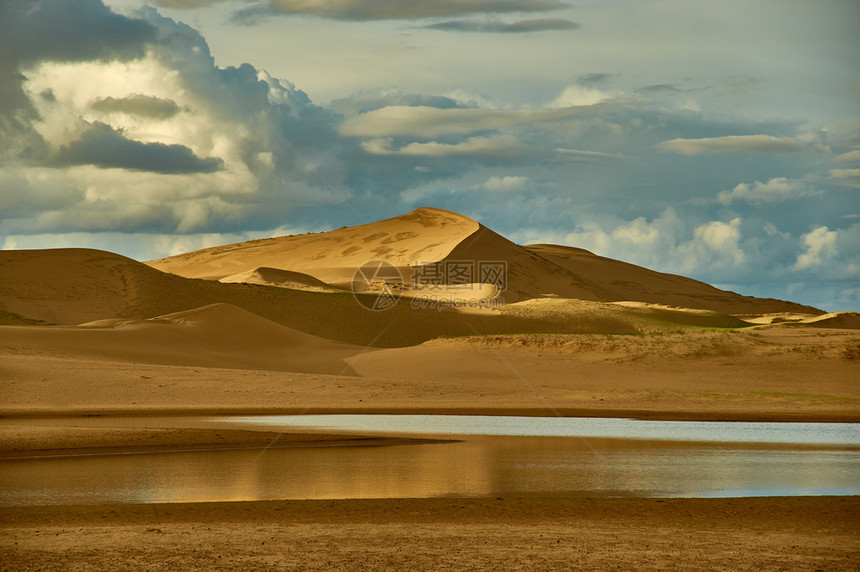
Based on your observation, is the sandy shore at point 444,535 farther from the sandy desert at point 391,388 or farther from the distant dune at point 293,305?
the distant dune at point 293,305

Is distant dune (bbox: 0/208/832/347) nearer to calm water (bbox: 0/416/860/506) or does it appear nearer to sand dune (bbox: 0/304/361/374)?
sand dune (bbox: 0/304/361/374)

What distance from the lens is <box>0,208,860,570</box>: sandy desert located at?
28.1 ft

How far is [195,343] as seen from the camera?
3619 centimetres

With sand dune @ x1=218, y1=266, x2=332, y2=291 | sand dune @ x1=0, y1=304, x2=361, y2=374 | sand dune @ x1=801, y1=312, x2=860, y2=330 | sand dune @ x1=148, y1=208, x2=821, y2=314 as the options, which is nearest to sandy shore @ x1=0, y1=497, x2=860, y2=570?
sand dune @ x1=0, y1=304, x2=361, y2=374

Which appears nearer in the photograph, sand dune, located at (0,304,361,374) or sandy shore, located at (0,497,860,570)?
sandy shore, located at (0,497,860,570)

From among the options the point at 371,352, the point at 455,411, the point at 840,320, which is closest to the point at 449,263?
the point at 840,320

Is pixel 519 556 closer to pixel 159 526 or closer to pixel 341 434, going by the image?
pixel 159 526

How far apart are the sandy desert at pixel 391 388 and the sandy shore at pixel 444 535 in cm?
4

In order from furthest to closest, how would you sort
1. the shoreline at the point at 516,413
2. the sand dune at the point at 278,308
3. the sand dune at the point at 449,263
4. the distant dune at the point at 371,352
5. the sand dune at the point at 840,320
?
the sand dune at the point at 449,263
the sand dune at the point at 840,320
the sand dune at the point at 278,308
the distant dune at the point at 371,352
the shoreline at the point at 516,413

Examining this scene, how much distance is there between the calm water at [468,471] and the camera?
1176cm

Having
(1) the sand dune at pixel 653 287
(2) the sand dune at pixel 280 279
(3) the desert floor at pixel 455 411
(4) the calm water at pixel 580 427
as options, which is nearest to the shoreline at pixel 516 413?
(3) the desert floor at pixel 455 411

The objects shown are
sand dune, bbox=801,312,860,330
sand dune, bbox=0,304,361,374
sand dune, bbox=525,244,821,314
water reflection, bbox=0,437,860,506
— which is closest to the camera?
water reflection, bbox=0,437,860,506

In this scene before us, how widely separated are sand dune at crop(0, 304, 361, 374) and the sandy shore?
22358 millimetres

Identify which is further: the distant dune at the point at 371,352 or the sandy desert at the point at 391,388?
the distant dune at the point at 371,352
